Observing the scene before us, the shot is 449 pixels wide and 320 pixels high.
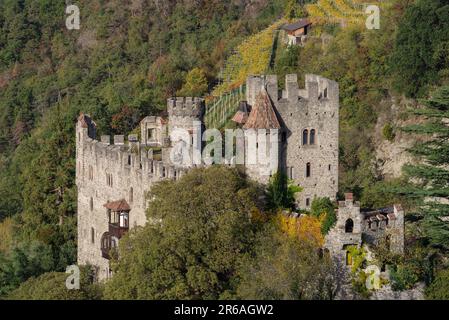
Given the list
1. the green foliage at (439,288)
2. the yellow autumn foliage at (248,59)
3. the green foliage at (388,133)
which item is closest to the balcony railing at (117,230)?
the green foliage at (439,288)

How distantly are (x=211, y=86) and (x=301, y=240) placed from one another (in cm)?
3528

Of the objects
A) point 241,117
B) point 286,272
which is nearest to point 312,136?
point 241,117

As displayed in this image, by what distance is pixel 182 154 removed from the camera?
225ft

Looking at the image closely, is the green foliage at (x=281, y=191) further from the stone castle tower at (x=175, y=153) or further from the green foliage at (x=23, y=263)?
the green foliage at (x=23, y=263)

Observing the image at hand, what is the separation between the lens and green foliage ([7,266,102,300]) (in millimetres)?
61812

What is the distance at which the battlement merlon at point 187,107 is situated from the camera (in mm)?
70000

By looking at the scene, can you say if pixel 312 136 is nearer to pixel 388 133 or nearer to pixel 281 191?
pixel 281 191

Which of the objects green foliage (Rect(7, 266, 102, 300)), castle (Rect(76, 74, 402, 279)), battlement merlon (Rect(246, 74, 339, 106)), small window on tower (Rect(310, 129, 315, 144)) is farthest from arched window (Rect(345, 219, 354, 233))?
green foliage (Rect(7, 266, 102, 300))

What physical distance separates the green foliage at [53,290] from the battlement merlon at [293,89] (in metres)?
9.70

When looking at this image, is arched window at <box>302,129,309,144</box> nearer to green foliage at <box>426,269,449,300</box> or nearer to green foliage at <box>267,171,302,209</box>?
green foliage at <box>267,171,302,209</box>

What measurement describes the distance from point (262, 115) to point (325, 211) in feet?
14.9

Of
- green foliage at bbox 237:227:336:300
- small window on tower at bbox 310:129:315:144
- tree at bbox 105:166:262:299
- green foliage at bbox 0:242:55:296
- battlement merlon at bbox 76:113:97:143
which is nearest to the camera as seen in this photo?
green foliage at bbox 237:227:336:300

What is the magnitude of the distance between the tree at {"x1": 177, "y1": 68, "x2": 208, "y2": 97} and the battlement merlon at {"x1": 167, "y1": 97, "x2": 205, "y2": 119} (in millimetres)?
20536

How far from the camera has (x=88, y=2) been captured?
4988 inches
